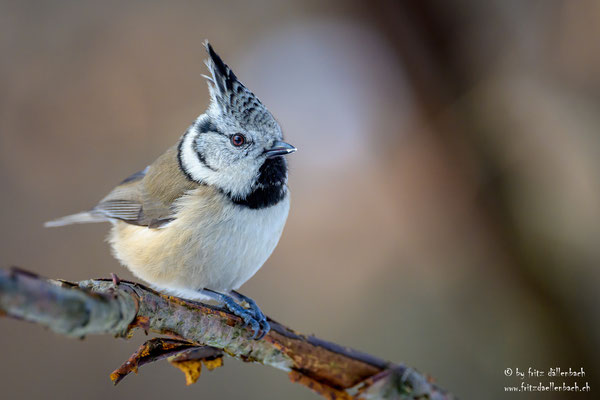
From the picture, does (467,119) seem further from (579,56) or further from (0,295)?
(0,295)

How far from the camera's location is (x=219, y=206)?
197 cm

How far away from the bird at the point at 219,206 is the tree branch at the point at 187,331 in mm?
239

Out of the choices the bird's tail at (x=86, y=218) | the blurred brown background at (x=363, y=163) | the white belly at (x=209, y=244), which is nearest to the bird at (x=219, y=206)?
the white belly at (x=209, y=244)

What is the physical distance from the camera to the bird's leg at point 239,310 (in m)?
1.60

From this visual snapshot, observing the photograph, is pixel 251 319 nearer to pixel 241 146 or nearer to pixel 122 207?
pixel 241 146

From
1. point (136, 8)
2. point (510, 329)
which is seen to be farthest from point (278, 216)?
point (136, 8)

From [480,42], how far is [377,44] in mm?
775

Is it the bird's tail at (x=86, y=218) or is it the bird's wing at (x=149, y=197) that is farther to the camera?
the bird's tail at (x=86, y=218)

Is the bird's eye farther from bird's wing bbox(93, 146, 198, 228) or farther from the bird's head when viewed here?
bird's wing bbox(93, 146, 198, 228)

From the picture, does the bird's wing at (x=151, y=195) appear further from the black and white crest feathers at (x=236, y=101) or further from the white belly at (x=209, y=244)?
the black and white crest feathers at (x=236, y=101)

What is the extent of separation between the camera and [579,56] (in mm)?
2725

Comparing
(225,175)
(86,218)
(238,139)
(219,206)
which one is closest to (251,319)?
(219,206)

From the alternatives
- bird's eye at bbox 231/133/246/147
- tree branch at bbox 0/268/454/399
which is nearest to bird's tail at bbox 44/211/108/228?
bird's eye at bbox 231/133/246/147

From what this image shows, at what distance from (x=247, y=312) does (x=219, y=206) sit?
43cm
